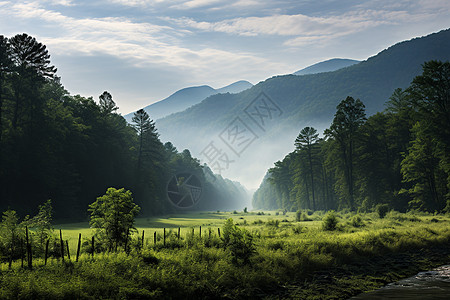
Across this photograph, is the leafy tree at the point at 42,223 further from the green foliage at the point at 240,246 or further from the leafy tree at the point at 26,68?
the leafy tree at the point at 26,68

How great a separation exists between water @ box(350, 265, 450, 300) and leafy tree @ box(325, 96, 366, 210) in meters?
46.0

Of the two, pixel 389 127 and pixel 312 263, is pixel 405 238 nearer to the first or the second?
pixel 312 263

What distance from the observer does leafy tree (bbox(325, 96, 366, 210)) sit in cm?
6500

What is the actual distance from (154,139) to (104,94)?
18.0m

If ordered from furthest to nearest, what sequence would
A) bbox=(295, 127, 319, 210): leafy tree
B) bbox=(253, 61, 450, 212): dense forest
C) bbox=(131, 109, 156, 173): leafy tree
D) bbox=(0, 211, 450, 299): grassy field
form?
bbox=(295, 127, 319, 210): leafy tree < bbox=(131, 109, 156, 173): leafy tree < bbox=(253, 61, 450, 212): dense forest < bbox=(0, 211, 450, 299): grassy field

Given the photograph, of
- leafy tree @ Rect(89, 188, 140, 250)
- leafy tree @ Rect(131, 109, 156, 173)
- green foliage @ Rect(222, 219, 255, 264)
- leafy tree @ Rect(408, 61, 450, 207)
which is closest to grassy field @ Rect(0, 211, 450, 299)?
green foliage @ Rect(222, 219, 255, 264)

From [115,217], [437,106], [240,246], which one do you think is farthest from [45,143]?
[437,106]

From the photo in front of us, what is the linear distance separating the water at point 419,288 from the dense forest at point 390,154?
2800 cm

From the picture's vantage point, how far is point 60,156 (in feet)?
181

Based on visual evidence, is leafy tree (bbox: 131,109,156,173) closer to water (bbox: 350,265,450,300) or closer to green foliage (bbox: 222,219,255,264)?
green foliage (bbox: 222,219,255,264)

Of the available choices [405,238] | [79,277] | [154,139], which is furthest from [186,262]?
[154,139]

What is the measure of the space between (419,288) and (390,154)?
49.2 meters

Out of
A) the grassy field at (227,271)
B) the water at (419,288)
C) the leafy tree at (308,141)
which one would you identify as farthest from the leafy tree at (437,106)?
the leafy tree at (308,141)

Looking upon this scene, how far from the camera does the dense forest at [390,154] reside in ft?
150
